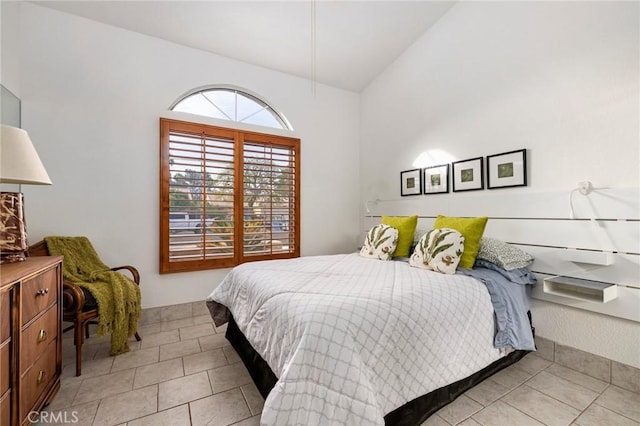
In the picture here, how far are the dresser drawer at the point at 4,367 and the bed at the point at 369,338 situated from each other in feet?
3.29

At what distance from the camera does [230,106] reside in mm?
3318

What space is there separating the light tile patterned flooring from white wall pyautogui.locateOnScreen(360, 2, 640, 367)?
1.07 ft

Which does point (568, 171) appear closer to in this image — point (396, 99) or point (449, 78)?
point (449, 78)

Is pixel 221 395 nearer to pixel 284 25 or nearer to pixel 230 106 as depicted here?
pixel 230 106

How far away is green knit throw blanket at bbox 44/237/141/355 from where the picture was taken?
2.03 m

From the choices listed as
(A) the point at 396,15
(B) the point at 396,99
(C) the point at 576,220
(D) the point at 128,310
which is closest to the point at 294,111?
(B) the point at 396,99

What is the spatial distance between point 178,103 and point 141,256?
1.73 m

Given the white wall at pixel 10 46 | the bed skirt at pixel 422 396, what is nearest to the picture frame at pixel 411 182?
the bed skirt at pixel 422 396

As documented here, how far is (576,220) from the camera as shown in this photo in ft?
6.13

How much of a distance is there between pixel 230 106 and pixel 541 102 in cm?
311

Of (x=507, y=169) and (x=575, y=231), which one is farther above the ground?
(x=507, y=169)

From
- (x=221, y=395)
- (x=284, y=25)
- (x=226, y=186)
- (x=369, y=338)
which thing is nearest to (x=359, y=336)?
(x=369, y=338)

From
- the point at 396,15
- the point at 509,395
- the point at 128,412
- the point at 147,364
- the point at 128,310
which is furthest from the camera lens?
the point at 396,15

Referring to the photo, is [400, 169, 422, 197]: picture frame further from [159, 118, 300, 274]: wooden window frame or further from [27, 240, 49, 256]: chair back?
[27, 240, 49, 256]: chair back
